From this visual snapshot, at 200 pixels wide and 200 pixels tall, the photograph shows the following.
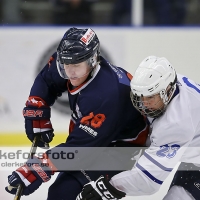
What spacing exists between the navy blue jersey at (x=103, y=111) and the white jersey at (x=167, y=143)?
20cm

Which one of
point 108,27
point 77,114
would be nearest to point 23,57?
point 108,27

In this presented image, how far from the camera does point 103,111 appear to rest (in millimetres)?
2533

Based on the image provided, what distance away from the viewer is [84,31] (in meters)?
2.64

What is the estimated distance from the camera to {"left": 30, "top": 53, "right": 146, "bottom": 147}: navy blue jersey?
2.54 m

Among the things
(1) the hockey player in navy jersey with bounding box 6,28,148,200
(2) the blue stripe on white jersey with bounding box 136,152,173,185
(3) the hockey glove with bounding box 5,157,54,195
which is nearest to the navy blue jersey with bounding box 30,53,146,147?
(1) the hockey player in navy jersey with bounding box 6,28,148,200

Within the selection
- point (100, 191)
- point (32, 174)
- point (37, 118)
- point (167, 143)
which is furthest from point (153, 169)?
point (37, 118)

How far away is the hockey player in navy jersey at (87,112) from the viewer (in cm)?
255

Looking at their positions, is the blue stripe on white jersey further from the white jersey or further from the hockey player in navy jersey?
the hockey player in navy jersey

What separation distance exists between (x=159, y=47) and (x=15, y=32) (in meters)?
1.26

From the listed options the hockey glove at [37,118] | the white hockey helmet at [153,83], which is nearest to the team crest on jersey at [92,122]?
the white hockey helmet at [153,83]

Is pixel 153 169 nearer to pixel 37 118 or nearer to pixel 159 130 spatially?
pixel 159 130

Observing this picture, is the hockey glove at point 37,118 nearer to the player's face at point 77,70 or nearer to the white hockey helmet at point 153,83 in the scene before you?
the player's face at point 77,70

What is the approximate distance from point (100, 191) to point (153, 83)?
1.78ft

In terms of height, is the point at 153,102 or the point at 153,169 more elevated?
the point at 153,102
